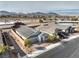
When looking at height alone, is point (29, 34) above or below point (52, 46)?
above

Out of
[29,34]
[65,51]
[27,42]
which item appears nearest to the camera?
[27,42]

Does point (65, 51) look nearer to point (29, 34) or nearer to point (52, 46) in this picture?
point (52, 46)

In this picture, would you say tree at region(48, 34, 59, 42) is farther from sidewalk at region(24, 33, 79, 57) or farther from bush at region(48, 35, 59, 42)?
sidewalk at region(24, 33, 79, 57)

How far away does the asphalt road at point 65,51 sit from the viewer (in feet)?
33.1

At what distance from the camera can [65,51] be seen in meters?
10.5

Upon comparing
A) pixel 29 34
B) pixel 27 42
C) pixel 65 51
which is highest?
pixel 29 34

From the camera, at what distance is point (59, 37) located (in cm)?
1202

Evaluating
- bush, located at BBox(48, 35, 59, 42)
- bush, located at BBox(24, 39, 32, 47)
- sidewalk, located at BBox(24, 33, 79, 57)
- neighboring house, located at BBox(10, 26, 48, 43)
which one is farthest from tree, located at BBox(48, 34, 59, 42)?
bush, located at BBox(24, 39, 32, 47)

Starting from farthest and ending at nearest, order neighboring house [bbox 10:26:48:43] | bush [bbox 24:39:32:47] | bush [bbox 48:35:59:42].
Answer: bush [bbox 48:35:59:42], neighboring house [bbox 10:26:48:43], bush [bbox 24:39:32:47]

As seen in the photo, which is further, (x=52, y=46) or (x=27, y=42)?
(x=52, y=46)

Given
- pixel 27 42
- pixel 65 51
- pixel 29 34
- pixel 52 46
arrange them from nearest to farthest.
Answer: pixel 27 42
pixel 65 51
pixel 29 34
pixel 52 46

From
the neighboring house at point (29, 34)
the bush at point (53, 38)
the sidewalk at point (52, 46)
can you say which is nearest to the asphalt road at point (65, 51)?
the sidewalk at point (52, 46)

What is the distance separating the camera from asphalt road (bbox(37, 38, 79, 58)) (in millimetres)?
10078

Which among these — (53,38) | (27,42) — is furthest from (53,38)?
(27,42)
